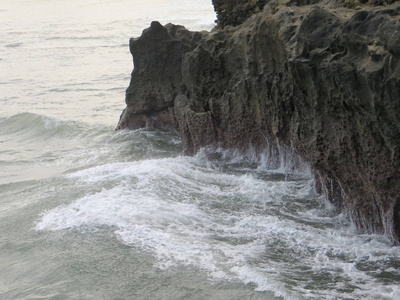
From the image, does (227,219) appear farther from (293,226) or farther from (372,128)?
(372,128)

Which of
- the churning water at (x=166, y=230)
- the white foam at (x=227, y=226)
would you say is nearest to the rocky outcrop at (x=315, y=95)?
the churning water at (x=166, y=230)

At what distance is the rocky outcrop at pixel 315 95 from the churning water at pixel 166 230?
395mm

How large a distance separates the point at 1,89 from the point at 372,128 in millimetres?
18290

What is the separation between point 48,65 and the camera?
90.8ft

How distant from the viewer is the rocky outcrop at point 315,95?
6.60 meters

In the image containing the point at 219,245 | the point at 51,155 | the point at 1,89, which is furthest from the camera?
the point at 1,89

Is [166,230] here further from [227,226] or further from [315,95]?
[315,95]

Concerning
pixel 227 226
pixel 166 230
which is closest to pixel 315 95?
pixel 227 226

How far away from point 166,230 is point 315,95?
2.40 m

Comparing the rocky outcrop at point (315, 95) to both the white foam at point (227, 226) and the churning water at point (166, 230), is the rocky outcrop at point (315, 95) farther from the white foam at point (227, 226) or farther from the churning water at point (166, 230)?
the white foam at point (227, 226)

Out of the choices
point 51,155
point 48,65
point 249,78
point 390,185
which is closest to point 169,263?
point 390,185

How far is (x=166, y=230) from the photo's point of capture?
25.3ft

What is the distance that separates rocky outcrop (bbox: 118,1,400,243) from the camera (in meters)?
6.60

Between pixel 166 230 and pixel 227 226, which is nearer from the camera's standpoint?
pixel 166 230
